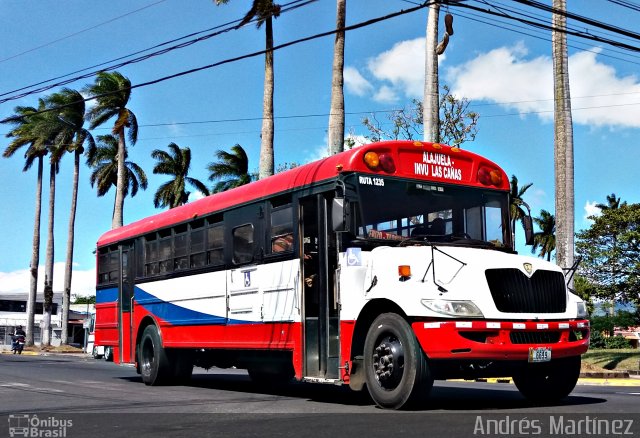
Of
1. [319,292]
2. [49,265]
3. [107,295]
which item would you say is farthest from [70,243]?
[319,292]

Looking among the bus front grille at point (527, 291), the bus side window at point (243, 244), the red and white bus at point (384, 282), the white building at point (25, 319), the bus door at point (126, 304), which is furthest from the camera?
the white building at point (25, 319)

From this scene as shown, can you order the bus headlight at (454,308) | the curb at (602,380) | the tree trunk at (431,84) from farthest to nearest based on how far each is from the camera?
the tree trunk at (431,84), the curb at (602,380), the bus headlight at (454,308)

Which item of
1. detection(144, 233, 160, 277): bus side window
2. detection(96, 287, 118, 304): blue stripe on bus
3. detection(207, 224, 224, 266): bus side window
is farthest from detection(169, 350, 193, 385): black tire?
detection(96, 287, 118, 304): blue stripe on bus

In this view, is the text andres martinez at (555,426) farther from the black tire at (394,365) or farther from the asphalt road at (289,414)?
the black tire at (394,365)

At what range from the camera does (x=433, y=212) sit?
10.9 meters

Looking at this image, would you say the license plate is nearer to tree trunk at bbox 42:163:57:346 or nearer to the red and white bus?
the red and white bus

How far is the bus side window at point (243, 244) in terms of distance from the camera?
1275 centimetres

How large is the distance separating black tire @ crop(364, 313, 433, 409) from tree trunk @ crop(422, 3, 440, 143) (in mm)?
13491

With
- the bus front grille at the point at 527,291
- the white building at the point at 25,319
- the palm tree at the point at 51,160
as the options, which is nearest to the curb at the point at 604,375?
the bus front grille at the point at 527,291

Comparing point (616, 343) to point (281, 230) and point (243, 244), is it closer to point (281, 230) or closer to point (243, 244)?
point (243, 244)

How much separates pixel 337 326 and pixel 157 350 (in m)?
5.97

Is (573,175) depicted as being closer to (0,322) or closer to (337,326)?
(337,326)

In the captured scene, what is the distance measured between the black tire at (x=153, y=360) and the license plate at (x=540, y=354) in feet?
26.2

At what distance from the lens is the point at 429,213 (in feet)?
35.6
